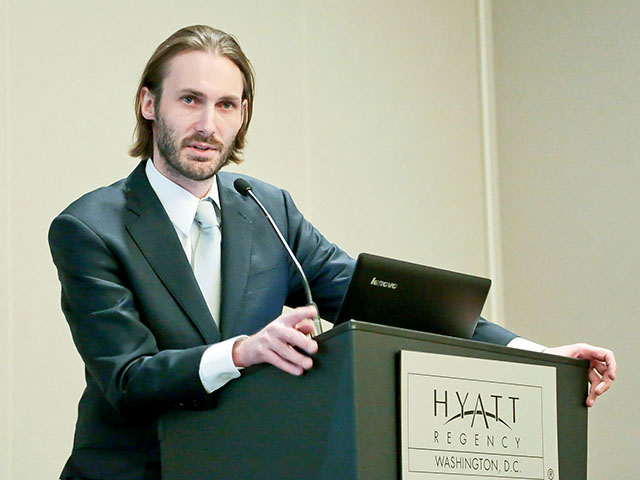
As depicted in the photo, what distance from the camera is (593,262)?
446 centimetres

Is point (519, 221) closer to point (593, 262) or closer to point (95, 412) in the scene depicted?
point (593, 262)

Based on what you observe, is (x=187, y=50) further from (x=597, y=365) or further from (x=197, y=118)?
(x=597, y=365)

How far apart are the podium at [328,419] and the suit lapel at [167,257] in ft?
1.02

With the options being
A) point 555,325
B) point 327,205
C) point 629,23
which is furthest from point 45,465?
point 629,23

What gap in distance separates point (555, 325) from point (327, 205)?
118 cm

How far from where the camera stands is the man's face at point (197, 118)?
2.54 meters

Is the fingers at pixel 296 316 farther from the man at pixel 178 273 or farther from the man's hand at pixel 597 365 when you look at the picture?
the man's hand at pixel 597 365

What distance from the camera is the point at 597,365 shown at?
2238mm

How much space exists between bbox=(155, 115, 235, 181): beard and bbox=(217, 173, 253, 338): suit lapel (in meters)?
0.09

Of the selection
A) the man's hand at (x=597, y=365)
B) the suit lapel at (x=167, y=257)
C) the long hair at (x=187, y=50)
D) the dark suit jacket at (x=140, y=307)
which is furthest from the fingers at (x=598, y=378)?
the long hair at (x=187, y=50)

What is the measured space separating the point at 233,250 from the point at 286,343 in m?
0.77

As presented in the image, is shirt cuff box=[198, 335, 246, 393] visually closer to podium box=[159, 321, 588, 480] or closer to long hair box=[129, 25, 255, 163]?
podium box=[159, 321, 588, 480]

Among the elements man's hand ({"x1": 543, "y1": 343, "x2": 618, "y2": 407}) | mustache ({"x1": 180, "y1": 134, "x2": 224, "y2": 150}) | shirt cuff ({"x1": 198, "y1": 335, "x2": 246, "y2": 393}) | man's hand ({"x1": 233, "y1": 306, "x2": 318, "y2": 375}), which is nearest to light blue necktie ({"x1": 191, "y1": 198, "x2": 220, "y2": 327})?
mustache ({"x1": 180, "y1": 134, "x2": 224, "y2": 150})

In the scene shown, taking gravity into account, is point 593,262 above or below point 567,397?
above
